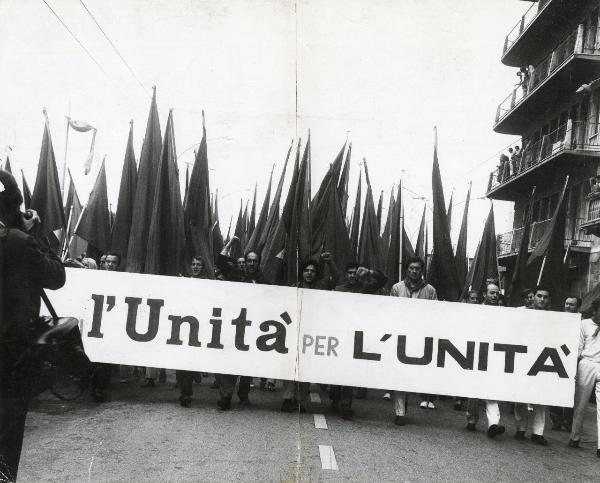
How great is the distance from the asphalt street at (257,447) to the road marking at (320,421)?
0.6 inches

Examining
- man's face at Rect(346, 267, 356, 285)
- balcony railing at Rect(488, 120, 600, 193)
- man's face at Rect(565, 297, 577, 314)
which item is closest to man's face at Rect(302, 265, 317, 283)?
man's face at Rect(346, 267, 356, 285)

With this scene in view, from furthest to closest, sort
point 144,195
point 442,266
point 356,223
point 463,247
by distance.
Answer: point 463,247, point 356,223, point 144,195, point 442,266

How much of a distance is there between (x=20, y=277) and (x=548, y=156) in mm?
13874

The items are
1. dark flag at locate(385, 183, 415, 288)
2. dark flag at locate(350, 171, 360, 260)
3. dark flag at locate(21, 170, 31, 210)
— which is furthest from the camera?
dark flag at locate(350, 171, 360, 260)

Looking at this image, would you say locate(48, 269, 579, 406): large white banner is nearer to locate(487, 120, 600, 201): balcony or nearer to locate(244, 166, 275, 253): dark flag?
locate(244, 166, 275, 253): dark flag

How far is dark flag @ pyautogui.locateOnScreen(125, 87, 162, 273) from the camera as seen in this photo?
7016 mm

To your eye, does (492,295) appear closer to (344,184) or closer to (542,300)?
(542,300)

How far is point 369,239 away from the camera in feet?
31.9

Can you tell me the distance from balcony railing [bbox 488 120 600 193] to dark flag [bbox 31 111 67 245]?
691 cm

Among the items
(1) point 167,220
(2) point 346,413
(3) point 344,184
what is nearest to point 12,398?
(2) point 346,413

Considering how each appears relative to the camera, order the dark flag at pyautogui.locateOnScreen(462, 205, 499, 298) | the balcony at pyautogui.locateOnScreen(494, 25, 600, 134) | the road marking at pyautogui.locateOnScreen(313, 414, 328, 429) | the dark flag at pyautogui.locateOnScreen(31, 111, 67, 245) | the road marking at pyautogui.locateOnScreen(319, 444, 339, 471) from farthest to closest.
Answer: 1. the balcony at pyautogui.locateOnScreen(494, 25, 600, 134)
2. the dark flag at pyautogui.locateOnScreen(462, 205, 499, 298)
3. the dark flag at pyautogui.locateOnScreen(31, 111, 67, 245)
4. the road marking at pyautogui.locateOnScreen(313, 414, 328, 429)
5. the road marking at pyautogui.locateOnScreen(319, 444, 339, 471)

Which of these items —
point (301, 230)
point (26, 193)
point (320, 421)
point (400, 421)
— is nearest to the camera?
point (320, 421)

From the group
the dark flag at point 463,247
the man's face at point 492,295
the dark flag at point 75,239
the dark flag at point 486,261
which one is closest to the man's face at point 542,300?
the man's face at point 492,295

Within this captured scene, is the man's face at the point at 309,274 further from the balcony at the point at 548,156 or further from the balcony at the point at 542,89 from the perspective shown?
the balcony at the point at 542,89
